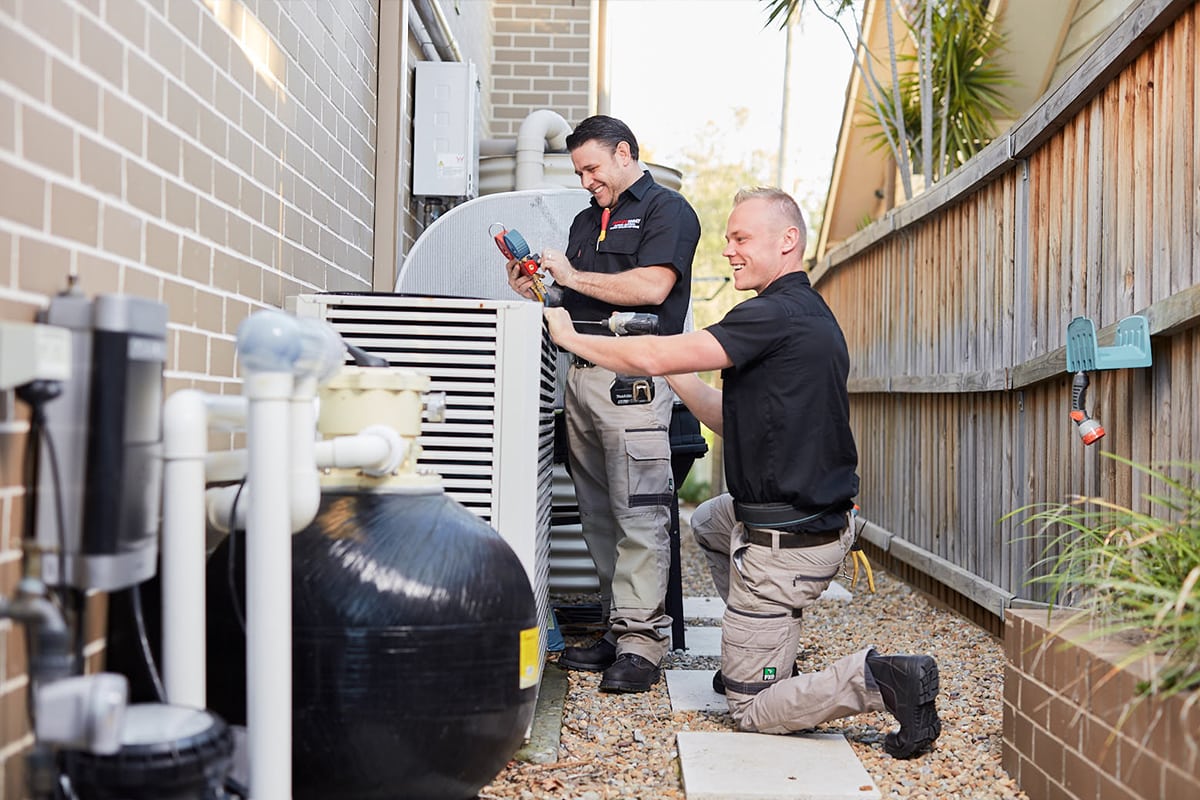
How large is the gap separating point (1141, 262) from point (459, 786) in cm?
233

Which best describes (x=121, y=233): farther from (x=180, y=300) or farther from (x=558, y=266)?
(x=558, y=266)

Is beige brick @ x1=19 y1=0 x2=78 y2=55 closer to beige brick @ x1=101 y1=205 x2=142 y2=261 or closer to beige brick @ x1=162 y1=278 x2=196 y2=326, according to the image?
beige brick @ x1=101 y1=205 x2=142 y2=261

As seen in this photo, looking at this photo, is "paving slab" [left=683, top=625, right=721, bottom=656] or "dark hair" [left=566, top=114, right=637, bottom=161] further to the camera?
"paving slab" [left=683, top=625, right=721, bottom=656]

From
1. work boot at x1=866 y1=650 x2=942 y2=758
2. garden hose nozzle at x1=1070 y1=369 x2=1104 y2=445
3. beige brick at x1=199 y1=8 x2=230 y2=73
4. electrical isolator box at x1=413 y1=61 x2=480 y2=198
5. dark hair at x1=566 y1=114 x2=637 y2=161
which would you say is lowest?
work boot at x1=866 y1=650 x2=942 y2=758

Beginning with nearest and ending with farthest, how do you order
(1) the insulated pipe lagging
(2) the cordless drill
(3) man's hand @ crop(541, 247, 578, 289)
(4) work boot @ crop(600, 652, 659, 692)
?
(2) the cordless drill → (4) work boot @ crop(600, 652, 659, 692) → (3) man's hand @ crop(541, 247, 578, 289) → (1) the insulated pipe lagging

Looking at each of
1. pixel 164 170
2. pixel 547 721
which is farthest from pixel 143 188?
pixel 547 721

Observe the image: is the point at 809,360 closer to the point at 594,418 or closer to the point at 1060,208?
the point at 594,418

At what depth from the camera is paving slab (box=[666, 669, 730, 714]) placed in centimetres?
345

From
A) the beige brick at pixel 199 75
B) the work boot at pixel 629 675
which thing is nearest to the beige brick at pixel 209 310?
the beige brick at pixel 199 75

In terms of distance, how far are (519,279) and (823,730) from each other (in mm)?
1612

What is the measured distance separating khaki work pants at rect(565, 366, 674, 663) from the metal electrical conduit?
1.93 metres

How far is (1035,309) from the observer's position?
4184mm

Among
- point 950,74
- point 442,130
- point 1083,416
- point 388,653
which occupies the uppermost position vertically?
point 950,74

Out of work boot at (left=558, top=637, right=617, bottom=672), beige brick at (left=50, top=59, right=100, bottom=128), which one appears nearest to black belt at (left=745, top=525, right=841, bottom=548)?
work boot at (left=558, top=637, right=617, bottom=672)
